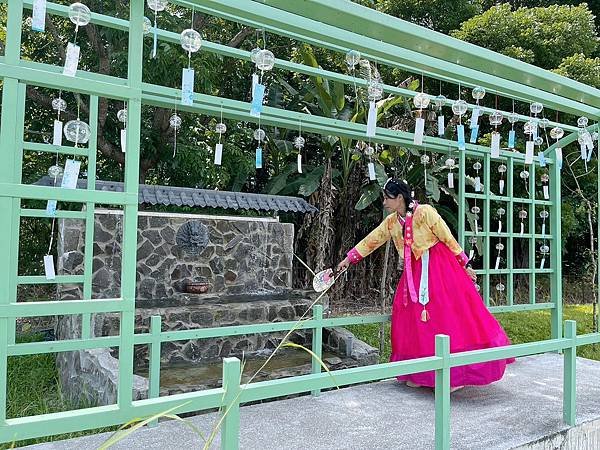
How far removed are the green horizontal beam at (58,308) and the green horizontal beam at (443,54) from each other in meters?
1.03

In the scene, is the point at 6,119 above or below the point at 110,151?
below

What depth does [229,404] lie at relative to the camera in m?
1.62

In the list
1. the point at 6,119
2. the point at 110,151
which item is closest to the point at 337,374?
the point at 6,119

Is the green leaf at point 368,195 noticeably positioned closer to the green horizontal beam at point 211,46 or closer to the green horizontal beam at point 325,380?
the green horizontal beam at point 211,46

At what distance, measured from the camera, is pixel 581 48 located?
8.94 meters

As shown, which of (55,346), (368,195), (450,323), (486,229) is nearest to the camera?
(55,346)

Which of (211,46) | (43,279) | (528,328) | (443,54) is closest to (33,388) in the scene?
(43,279)

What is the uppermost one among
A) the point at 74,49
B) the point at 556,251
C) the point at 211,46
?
the point at 211,46

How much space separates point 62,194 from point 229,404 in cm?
78

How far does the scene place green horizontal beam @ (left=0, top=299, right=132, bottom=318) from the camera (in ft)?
4.88

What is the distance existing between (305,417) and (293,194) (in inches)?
224

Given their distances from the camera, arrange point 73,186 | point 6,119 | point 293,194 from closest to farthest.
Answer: point 6,119 < point 73,186 < point 293,194

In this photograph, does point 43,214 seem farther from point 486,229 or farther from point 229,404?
point 486,229

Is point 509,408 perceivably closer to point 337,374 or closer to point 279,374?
point 337,374
